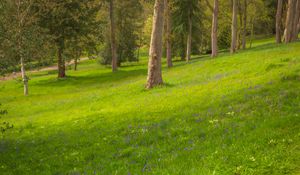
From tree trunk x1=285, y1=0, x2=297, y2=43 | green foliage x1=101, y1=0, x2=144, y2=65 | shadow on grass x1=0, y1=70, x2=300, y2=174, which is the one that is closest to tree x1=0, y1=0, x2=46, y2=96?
shadow on grass x1=0, y1=70, x2=300, y2=174

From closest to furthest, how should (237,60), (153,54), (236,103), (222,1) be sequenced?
(236,103) → (153,54) → (237,60) → (222,1)

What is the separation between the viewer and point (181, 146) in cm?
1099

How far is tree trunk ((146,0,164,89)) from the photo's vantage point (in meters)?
25.0

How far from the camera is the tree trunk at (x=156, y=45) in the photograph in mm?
25031

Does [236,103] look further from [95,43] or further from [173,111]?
[95,43]

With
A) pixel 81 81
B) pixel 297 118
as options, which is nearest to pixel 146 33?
pixel 81 81

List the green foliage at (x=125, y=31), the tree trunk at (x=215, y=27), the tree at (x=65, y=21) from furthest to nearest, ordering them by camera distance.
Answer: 1. the green foliage at (x=125, y=31)
2. the tree at (x=65, y=21)
3. the tree trunk at (x=215, y=27)

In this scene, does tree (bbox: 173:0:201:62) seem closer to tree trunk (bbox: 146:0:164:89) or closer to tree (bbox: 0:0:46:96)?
tree trunk (bbox: 146:0:164:89)

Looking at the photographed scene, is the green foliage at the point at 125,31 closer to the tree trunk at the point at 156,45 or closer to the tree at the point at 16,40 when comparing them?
the tree trunk at the point at 156,45

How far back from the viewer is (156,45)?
2531 cm

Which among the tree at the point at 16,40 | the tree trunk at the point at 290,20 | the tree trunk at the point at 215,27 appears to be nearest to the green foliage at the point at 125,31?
the tree trunk at the point at 215,27

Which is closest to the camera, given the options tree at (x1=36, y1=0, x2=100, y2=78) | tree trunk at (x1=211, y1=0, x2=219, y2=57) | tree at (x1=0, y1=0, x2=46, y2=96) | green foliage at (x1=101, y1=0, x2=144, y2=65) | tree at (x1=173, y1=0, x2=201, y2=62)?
tree at (x1=0, y1=0, x2=46, y2=96)

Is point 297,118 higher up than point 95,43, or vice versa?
point 95,43

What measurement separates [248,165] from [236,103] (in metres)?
6.58
